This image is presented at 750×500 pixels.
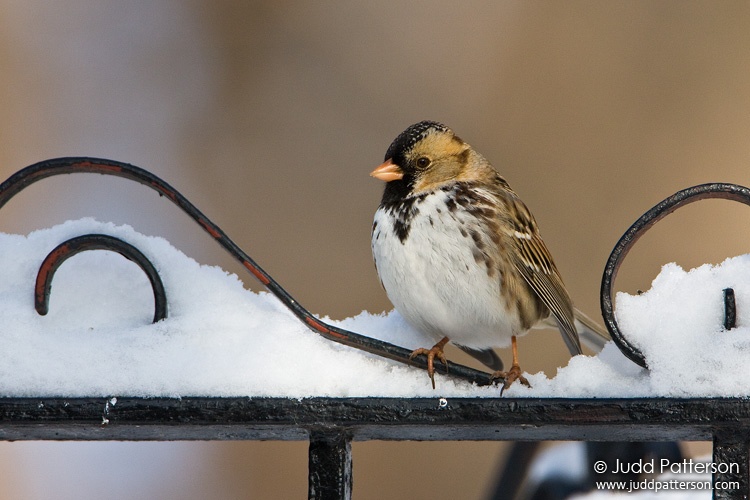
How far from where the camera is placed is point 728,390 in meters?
1.12

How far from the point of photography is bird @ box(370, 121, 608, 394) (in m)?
1.73

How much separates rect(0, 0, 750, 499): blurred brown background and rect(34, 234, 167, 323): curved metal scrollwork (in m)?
1.58

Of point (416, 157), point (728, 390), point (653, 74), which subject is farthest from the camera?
point (653, 74)

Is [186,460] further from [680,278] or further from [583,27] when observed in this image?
[680,278]

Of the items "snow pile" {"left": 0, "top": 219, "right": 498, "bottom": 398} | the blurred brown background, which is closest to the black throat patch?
"snow pile" {"left": 0, "top": 219, "right": 498, "bottom": 398}

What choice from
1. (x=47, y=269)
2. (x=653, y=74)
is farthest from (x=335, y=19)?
(x=47, y=269)

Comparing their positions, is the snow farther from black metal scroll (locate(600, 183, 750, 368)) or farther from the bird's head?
the bird's head

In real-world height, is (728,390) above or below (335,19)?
below

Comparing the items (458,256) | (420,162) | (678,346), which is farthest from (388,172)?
(678,346)

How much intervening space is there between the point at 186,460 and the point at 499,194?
1.76 metres

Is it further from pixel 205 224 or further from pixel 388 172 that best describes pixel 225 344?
pixel 388 172

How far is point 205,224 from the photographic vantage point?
121 cm

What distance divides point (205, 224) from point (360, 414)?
331 millimetres

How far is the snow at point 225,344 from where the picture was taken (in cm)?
115
